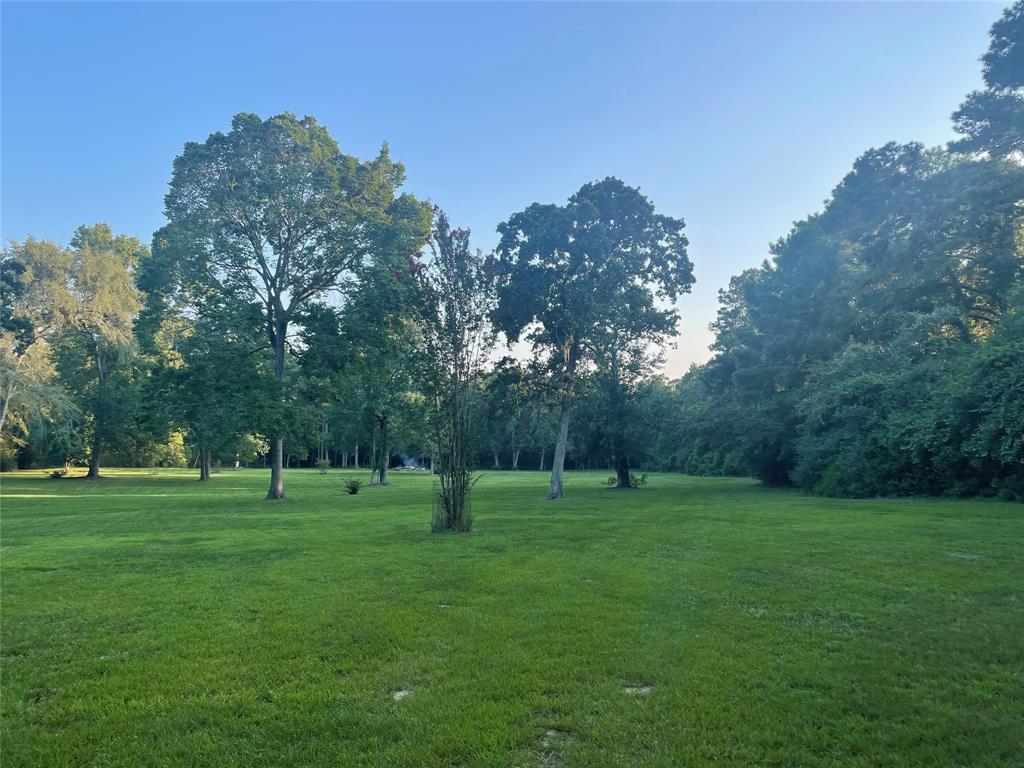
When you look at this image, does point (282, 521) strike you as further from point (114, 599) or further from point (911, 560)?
point (911, 560)

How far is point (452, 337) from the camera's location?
13.5m

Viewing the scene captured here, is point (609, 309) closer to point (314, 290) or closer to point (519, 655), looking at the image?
point (314, 290)

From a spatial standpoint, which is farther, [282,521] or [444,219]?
[282,521]

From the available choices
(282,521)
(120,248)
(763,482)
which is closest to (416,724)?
(282,521)

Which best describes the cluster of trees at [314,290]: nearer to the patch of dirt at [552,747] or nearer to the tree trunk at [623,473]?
the tree trunk at [623,473]

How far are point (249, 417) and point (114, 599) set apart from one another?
52.0ft

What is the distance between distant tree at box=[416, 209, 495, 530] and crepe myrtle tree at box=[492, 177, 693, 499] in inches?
438

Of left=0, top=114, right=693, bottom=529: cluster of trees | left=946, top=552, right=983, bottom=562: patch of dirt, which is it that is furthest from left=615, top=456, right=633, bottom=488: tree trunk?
left=946, top=552, right=983, bottom=562: patch of dirt

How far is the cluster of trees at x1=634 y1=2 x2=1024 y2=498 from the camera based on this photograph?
18.1 meters

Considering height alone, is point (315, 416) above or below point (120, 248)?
below

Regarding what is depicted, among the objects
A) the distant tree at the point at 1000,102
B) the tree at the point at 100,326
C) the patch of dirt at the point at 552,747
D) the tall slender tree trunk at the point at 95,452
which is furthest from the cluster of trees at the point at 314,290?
the patch of dirt at the point at 552,747

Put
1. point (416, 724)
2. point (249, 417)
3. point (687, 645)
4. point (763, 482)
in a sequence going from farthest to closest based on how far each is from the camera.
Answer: point (763, 482)
point (249, 417)
point (687, 645)
point (416, 724)

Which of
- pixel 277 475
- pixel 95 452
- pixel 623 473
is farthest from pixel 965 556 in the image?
pixel 95 452

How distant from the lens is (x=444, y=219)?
543 inches
